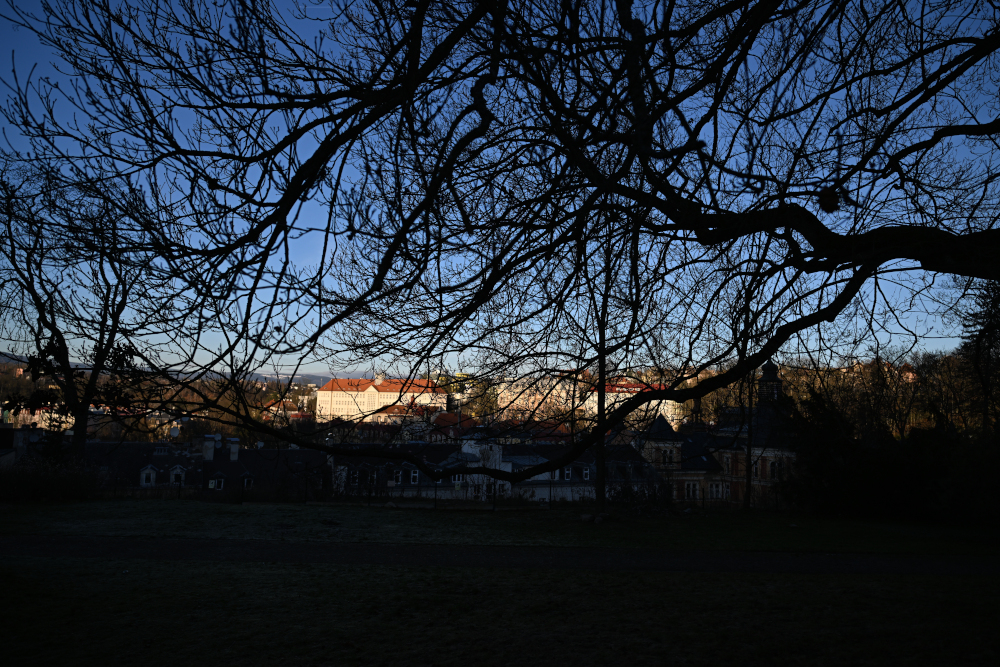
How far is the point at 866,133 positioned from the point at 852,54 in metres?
0.46

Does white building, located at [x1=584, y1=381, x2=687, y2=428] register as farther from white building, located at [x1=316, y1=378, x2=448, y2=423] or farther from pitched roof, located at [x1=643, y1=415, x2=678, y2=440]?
white building, located at [x1=316, y1=378, x2=448, y2=423]

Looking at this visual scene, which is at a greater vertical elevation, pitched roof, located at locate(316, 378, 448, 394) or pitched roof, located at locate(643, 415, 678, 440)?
pitched roof, located at locate(316, 378, 448, 394)

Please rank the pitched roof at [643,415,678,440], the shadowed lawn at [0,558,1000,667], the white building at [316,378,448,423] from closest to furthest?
the white building at [316,378,448,423], the pitched roof at [643,415,678,440], the shadowed lawn at [0,558,1000,667]

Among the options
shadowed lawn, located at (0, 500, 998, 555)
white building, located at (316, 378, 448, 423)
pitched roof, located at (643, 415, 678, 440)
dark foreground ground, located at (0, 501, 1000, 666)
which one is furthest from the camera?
shadowed lawn, located at (0, 500, 998, 555)

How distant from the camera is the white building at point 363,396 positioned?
9.31ft

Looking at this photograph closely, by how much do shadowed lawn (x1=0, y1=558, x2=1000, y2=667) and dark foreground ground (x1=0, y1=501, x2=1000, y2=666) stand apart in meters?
0.03

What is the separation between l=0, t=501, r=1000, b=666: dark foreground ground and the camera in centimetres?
571

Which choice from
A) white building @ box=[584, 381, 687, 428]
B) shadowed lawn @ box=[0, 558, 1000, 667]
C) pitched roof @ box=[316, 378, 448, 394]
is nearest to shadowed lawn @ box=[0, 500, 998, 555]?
shadowed lawn @ box=[0, 558, 1000, 667]

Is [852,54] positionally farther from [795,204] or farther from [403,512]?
[403,512]

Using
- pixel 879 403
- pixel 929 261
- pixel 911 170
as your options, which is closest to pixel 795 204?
pixel 929 261

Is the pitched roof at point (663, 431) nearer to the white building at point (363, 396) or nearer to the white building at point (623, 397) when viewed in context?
the white building at point (623, 397)

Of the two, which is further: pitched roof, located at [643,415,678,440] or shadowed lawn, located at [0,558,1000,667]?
shadowed lawn, located at [0,558,1000,667]

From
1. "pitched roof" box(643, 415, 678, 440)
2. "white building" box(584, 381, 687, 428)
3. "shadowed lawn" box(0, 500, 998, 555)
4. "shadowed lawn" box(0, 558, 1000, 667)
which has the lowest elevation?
"shadowed lawn" box(0, 500, 998, 555)

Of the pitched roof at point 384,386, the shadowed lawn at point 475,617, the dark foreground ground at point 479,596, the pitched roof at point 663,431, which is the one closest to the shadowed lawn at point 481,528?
the dark foreground ground at point 479,596
